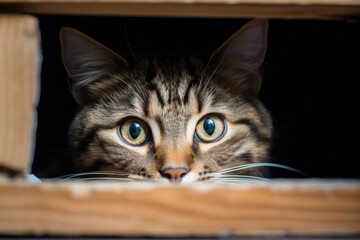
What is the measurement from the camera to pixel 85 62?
5.30 ft

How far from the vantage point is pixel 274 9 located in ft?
2.96

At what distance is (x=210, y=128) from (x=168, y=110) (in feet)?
0.59

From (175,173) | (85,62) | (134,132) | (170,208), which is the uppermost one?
(85,62)

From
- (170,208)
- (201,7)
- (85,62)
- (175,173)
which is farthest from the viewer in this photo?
(85,62)

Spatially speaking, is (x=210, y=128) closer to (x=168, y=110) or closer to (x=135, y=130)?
(x=168, y=110)

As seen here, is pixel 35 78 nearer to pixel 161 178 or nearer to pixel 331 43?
pixel 161 178

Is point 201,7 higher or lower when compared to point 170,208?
higher

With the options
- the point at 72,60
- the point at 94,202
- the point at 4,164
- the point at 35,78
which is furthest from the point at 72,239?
the point at 72,60

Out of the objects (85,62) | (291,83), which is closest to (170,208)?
(85,62)

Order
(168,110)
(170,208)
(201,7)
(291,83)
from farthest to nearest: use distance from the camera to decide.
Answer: (291,83), (168,110), (201,7), (170,208)

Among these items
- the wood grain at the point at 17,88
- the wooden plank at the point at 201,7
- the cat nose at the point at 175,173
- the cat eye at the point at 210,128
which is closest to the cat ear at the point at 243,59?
the cat eye at the point at 210,128

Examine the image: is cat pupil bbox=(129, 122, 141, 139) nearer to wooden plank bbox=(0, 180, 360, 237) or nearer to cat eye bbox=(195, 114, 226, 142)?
cat eye bbox=(195, 114, 226, 142)

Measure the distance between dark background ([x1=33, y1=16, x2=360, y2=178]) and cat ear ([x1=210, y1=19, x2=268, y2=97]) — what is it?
228mm

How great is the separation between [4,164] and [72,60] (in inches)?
32.9
